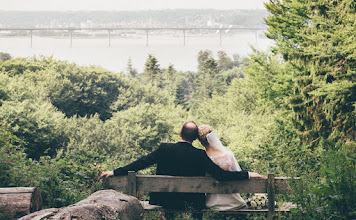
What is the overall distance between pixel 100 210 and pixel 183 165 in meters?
1.14

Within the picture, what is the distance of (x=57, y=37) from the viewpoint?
198250 mm

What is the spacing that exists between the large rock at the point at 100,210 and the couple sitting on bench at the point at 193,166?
1.16 ft

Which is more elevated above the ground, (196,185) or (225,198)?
(196,185)

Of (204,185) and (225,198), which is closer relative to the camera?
(204,185)

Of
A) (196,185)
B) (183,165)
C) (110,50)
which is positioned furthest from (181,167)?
(110,50)

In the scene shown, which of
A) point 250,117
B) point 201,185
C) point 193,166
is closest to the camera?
point 201,185

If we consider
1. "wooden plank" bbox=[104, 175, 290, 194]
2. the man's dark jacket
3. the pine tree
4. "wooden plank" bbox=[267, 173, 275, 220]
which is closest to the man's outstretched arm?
the man's dark jacket

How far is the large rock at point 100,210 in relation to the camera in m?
3.44

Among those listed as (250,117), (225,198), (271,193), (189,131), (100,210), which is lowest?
(250,117)

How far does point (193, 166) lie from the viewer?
463 centimetres

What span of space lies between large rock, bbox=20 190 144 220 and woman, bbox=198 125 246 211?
743 millimetres

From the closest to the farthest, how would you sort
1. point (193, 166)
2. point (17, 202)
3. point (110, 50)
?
point (17, 202) → point (193, 166) → point (110, 50)

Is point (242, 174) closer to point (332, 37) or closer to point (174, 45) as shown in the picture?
point (332, 37)

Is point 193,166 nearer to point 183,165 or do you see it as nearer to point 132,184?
point 183,165
